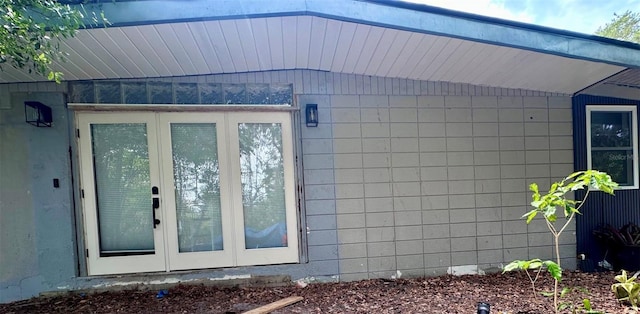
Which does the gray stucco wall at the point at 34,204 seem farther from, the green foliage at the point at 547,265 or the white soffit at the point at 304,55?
the green foliage at the point at 547,265

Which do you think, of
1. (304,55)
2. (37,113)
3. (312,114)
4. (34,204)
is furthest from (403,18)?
(34,204)

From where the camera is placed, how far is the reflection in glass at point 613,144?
396 centimetres

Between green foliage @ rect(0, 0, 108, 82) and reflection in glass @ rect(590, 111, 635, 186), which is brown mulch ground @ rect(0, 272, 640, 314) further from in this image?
green foliage @ rect(0, 0, 108, 82)

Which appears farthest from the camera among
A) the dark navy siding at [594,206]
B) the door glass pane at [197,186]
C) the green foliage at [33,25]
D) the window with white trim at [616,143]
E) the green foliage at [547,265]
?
the window with white trim at [616,143]

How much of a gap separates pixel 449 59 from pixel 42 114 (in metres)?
4.29

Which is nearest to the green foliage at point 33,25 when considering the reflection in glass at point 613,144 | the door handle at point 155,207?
the door handle at point 155,207

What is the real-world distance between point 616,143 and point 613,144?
0.06 m

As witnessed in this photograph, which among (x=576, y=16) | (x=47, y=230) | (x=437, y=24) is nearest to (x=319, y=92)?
(x=437, y=24)

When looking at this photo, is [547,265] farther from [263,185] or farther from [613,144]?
[613,144]

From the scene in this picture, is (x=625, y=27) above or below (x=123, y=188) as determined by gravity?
above

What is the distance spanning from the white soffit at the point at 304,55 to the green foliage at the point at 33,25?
0.29m

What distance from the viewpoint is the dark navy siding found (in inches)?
151

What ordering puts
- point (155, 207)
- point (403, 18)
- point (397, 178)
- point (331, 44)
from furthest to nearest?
point (397, 178)
point (155, 207)
point (331, 44)
point (403, 18)

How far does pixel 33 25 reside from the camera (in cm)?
190
